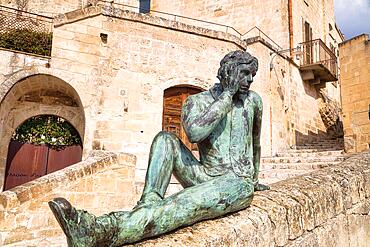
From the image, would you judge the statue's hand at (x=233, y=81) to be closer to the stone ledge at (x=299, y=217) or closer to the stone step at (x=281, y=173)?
the stone ledge at (x=299, y=217)

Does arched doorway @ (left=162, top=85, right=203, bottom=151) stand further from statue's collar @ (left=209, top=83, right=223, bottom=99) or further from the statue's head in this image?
the statue's head

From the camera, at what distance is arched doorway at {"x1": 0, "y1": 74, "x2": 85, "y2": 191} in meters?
9.58

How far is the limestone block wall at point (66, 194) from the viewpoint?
5148 millimetres

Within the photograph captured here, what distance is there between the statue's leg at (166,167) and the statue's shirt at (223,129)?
0.10m

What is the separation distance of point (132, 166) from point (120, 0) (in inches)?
467

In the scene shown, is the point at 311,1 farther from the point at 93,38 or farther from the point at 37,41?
the point at 37,41

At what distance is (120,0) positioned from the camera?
1630 centimetres

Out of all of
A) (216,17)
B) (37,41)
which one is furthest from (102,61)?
(216,17)

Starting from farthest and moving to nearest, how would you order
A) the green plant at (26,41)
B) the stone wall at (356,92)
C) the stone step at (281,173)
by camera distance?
the green plant at (26,41) → the stone wall at (356,92) → the stone step at (281,173)

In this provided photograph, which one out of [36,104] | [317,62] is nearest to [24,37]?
[36,104]

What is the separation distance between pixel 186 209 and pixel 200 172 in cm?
41

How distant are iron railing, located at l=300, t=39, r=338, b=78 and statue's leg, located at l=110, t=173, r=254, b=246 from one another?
12692 millimetres

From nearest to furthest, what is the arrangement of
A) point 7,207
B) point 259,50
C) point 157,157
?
point 157,157
point 7,207
point 259,50

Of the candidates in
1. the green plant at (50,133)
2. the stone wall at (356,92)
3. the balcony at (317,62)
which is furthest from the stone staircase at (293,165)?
the green plant at (50,133)
